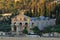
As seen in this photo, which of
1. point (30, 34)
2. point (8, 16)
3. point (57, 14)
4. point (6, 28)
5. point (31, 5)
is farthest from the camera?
point (31, 5)

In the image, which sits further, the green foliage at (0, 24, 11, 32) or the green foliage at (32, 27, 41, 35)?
the green foliage at (0, 24, 11, 32)

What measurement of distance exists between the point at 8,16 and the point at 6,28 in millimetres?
3639

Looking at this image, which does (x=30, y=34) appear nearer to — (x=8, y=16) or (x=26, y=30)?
(x=26, y=30)

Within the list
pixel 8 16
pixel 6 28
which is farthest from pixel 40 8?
pixel 6 28

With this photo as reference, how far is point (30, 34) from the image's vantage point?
1998 centimetres

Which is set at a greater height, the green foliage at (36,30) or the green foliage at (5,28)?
the green foliage at (36,30)

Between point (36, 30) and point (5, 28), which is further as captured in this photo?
point (5, 28)

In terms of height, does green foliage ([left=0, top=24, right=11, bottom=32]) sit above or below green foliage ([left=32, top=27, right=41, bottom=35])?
below

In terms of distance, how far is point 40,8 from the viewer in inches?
990

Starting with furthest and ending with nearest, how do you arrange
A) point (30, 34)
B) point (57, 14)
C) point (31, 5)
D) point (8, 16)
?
point (31, 5)
point (8, 16)
point (57, 14)
point (30, 34)

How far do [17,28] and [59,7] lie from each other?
392cm

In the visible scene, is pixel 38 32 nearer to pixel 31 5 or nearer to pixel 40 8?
pixel 40 8

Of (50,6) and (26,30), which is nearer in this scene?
(26,30)

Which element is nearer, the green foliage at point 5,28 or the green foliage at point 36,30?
the green foliage at point 36,30
